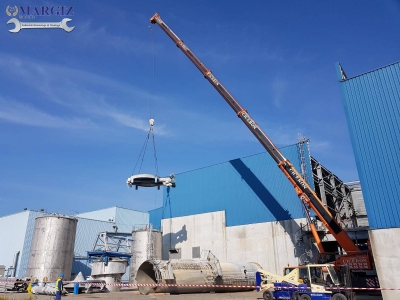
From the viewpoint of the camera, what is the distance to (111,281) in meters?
30.7

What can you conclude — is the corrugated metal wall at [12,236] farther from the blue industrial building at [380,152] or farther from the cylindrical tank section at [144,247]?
the blue industrial building at [380,152]

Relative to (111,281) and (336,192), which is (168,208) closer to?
(111,281)

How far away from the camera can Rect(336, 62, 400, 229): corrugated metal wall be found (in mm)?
18219

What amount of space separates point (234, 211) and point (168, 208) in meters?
10.8

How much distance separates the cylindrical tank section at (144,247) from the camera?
36.6 meters

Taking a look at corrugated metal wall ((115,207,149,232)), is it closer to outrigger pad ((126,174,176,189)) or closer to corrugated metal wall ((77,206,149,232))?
corrugated metal wall ((77,206,149,232))

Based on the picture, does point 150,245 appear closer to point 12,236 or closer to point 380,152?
A: point 12,236

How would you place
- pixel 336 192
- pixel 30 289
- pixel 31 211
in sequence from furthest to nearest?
pixel 31 211, pixel 336 192, pixel 30 289

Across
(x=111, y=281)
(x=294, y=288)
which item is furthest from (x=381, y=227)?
(x=111, y=281)

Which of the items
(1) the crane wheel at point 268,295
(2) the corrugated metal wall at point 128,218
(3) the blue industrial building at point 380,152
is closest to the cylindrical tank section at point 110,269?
(1) the crane wheel at point 268,295

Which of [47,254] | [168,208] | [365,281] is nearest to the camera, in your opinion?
[365,281]

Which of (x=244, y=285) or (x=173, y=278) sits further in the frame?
(x=244, y=285)

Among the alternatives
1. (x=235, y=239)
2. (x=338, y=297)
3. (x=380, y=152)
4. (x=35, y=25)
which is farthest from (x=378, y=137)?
(x=35, y=25)

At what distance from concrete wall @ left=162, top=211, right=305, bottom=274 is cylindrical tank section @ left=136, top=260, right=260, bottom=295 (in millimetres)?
5095
